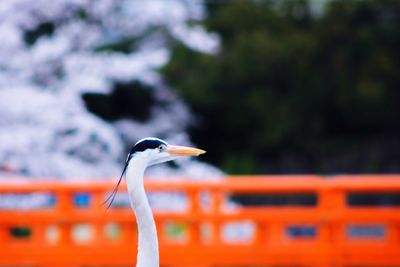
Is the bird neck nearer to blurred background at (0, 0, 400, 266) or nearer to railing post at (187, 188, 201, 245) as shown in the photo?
railing post at (187, 188, 201, 245)

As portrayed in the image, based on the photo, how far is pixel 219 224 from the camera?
7.36 metres

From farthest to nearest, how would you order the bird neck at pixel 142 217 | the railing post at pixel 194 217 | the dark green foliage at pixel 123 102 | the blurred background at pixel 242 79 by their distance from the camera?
1. the dark green foliage at pixel 123 102
2. the blurred background at pixel 242 79
3. the railing post at pixel 194 217
4. the bird neck at pixel 142 217

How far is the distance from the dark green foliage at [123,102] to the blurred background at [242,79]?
0.05ft

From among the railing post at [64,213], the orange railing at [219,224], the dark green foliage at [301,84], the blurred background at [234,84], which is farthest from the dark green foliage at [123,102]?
the railing post at [64,213]

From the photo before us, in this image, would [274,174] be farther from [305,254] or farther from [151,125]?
[305,254]

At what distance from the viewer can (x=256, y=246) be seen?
727cm

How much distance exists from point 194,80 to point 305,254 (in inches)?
201

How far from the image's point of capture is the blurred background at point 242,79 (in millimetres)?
10297

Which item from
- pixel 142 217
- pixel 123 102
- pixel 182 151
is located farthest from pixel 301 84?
pixel 142 217

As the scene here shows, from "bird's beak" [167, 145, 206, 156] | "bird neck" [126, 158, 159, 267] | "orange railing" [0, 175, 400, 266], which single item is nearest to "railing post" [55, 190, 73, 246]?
"orange railing" [0, 175, 400, 266]

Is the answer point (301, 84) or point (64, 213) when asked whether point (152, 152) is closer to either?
point (64, 213)

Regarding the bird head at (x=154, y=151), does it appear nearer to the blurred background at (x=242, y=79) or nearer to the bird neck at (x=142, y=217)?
the bird neck at (x=142, y=217)

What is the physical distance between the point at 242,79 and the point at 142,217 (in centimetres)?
876

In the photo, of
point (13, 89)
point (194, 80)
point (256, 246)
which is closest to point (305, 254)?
point (256, 246)
